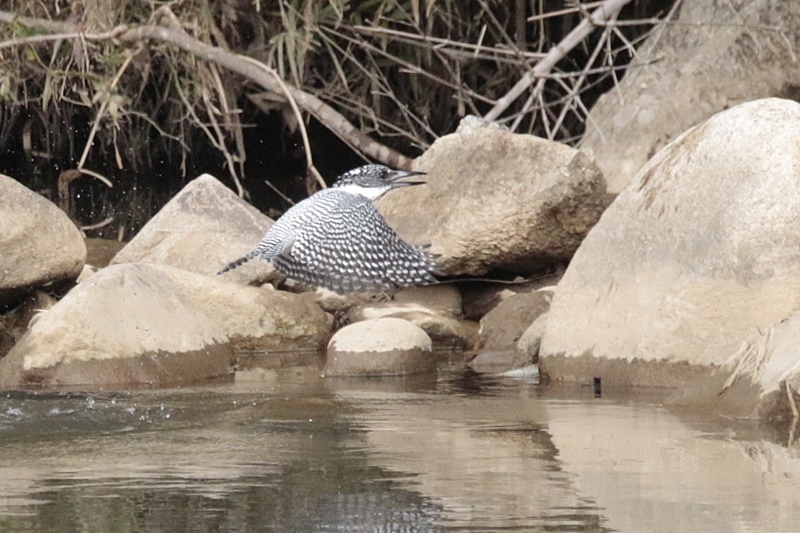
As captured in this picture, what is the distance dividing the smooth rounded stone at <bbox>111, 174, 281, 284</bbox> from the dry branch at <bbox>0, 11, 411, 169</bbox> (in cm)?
91

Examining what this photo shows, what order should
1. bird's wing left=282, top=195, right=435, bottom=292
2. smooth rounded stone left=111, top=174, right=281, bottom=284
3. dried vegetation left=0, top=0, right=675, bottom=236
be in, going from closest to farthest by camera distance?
bird's wing left=282, top=195, right=435, bottom=292 → smooth rounded stone left=111, top=174, right=281, bottom=284 → dried vegetation left=0, top=0, right=675, bottom=236

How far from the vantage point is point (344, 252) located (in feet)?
23.5

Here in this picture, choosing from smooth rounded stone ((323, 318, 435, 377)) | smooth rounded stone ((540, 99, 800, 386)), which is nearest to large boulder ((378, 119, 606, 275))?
smooth rounded stone ((323, 318, 435, 377))

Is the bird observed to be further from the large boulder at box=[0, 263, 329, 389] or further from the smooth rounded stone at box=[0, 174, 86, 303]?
the smooth rounded stone at box=[0, 174, 86, 303]

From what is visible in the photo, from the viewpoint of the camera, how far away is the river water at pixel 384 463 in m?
3.56

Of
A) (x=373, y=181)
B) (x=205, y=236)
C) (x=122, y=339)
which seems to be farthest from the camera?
(x=205, y=236)

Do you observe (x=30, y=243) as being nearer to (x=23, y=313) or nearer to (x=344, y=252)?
(x=23, y=313)

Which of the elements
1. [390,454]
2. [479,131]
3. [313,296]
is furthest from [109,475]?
[479,131]

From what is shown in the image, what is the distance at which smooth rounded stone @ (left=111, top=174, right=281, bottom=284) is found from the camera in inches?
319

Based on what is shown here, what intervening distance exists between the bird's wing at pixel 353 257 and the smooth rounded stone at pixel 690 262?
3.58 feet

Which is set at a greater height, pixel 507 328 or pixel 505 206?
pixel 505 206

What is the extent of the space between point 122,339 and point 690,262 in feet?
7.84

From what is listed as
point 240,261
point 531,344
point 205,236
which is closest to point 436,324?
point 531,344

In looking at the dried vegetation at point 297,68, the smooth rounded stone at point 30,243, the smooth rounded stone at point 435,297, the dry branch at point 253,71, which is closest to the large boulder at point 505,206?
the smooth rounded stone at point 435,297
